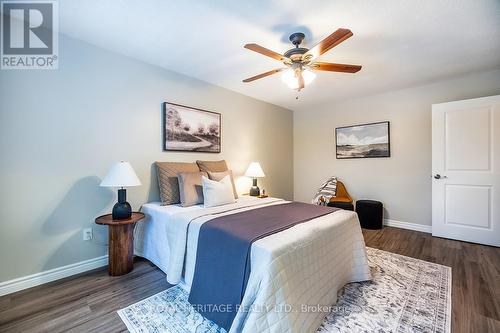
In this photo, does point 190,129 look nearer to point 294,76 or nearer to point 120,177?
point 120,177

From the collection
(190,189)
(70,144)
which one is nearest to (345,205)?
(190,189)

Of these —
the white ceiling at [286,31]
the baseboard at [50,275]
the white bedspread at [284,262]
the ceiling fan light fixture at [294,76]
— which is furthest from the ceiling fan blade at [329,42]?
the baseboard at [50,275]

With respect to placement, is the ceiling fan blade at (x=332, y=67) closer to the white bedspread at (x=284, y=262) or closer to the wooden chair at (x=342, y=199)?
the white bedspread at (x=284, y=262)

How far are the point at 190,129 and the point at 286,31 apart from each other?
5.81 feet

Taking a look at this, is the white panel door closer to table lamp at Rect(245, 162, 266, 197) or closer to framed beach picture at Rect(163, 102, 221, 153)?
table lamp at Rect(245, 162, 266, 197)

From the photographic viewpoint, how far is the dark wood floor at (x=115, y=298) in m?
1.49

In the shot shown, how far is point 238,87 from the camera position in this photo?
140 inches

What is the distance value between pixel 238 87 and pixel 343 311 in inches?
126

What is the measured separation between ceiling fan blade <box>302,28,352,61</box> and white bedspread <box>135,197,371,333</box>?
1.46 metres

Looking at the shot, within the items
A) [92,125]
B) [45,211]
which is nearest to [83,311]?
[45,211]

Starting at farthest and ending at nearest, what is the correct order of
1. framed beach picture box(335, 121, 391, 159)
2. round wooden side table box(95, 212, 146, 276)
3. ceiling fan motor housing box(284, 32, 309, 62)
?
framed beach picture box(335, 121, 391, 159)
round wooden side table box(95, 212, 146, 276)
ceiling fan motor housing box(284, 32, 309, 62)

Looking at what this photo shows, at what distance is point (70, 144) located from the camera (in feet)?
7.05

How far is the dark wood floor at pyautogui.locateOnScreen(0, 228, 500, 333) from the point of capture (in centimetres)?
149

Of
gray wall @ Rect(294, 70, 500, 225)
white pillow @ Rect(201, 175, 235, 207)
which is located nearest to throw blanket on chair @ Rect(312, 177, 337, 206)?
gray wall @ Rect(294, 70, 500, 225)
